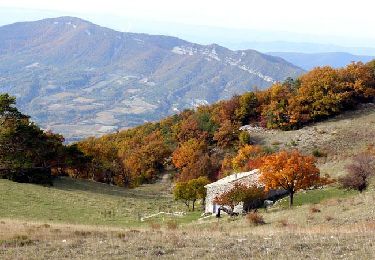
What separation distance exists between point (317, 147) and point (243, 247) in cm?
5567

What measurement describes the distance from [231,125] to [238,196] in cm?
4432

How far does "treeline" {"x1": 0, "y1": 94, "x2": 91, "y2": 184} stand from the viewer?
52.8 metres

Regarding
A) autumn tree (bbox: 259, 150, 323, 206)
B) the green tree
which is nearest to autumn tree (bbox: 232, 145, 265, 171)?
the green tree

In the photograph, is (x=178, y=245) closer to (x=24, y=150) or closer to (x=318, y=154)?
(x=24, y=150)

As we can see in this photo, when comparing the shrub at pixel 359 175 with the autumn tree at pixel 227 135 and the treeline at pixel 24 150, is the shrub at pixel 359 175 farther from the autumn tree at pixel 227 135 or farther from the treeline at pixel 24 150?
the autumn tree at pixel 227 135

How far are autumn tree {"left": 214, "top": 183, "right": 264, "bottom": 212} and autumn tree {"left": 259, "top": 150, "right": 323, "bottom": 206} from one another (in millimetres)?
1125

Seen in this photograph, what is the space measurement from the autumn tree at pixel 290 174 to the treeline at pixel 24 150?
80.8ft

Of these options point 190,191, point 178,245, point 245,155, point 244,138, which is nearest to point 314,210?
point 178,245

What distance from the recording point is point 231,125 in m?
84.4

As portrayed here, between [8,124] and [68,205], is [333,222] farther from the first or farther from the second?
Result: [8,124]

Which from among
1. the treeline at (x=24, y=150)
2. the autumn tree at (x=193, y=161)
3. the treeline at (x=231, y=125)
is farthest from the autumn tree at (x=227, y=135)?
the treeline at (x=24, y=150)

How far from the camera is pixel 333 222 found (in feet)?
86.4

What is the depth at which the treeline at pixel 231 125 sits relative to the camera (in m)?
80.1

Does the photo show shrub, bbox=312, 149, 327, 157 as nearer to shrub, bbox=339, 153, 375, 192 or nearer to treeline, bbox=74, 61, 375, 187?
treeline, bbox=74, 61, 375, 187
